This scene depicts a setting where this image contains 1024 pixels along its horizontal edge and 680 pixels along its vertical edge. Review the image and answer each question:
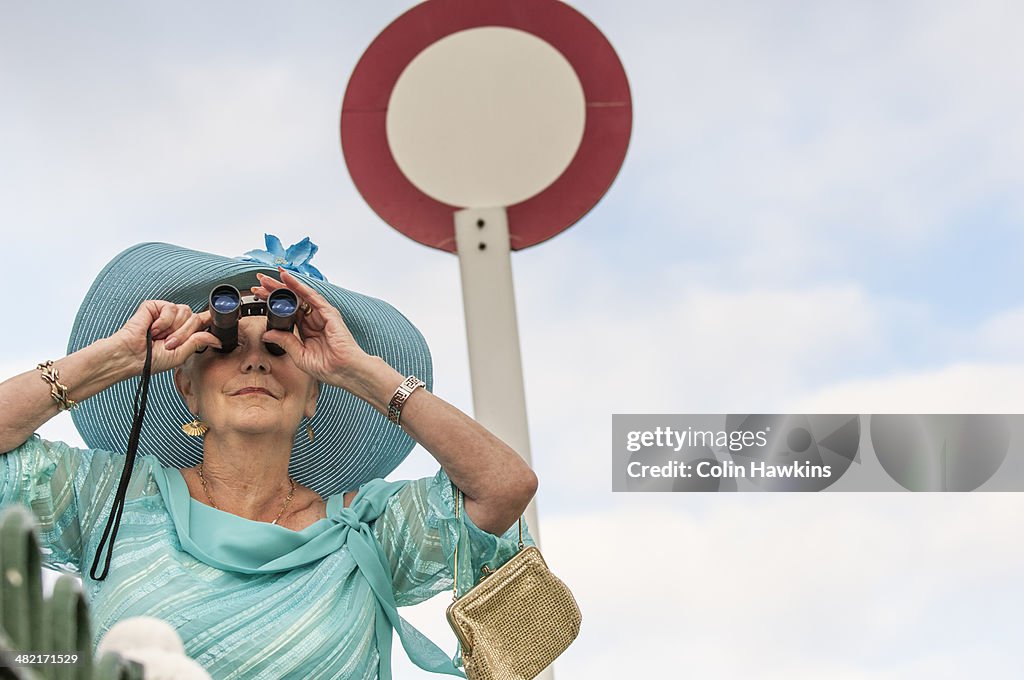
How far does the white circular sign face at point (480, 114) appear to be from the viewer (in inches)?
121

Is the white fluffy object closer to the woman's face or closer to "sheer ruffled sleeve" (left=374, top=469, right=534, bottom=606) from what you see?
"sheer ruffled sleeve" (left=374, top=469, right=534, bottom=606)

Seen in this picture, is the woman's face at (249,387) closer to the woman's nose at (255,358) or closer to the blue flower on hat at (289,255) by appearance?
the woman's nose at (255,358)

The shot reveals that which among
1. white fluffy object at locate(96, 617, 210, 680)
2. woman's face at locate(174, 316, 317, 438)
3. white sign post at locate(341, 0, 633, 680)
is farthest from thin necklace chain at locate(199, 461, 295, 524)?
white fluffy object at locate(96, 617, 210, 680)

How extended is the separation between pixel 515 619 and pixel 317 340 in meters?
0.75

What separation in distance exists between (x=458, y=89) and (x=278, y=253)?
648 mm

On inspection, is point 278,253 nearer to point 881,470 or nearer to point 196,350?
point 196,350

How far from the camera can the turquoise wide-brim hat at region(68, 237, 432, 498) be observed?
2.76 m

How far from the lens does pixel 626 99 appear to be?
3.16 meters

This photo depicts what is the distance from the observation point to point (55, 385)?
2318 millimetres

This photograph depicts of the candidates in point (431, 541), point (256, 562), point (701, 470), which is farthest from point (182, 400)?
point (701, 470)

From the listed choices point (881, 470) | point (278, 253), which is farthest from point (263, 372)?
point (881, 470)

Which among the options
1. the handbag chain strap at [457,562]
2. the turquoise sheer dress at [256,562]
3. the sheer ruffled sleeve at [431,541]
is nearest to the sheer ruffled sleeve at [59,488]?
the turquoise sheer dress at [256,562]

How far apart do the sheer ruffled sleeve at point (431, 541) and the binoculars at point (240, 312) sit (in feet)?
1.46

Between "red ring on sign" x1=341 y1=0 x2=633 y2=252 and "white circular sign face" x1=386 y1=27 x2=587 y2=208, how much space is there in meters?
0.03
